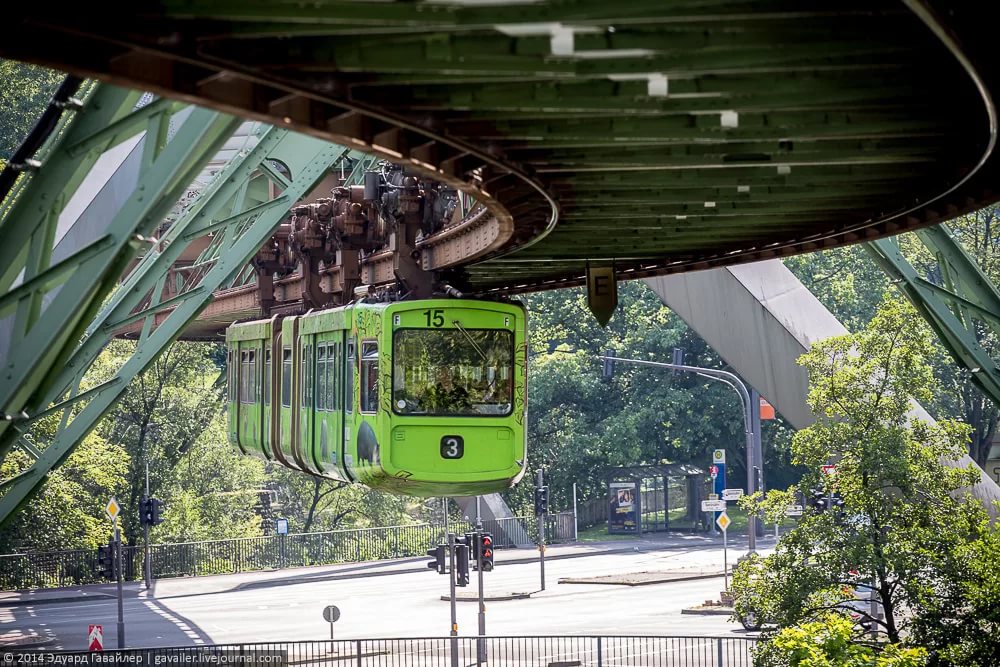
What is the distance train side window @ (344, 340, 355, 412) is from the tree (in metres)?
5.46

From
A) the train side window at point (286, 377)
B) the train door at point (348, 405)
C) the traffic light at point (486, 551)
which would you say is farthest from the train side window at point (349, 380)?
the traffic light at point (486, 551)

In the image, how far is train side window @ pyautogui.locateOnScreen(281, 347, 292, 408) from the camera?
81.5 feet

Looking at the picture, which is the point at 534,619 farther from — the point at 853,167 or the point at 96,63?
the point at 96,63

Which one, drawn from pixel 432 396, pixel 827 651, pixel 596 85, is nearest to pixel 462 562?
pixel 432 396

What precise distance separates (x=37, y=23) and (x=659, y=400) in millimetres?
49012

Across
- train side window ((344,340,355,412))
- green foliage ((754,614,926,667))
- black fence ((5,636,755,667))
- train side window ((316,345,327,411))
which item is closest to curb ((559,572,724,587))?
black fence ((5,636,755,667))

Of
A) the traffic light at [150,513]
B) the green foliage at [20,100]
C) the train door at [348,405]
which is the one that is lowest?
the traffic light at [150,513]

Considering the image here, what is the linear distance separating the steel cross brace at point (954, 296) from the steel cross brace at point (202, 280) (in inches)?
279

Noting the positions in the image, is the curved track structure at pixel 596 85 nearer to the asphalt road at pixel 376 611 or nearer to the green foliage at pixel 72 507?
the asphalt road at pixel 376 611

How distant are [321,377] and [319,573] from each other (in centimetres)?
2341

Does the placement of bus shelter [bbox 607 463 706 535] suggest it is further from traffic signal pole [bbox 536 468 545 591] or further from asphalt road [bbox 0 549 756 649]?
traffic signal pole [bbox 536 468 545 591]

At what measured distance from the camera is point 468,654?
93.8ft

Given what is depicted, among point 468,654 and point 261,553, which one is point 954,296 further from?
point 261,553

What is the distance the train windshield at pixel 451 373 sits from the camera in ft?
61.6
